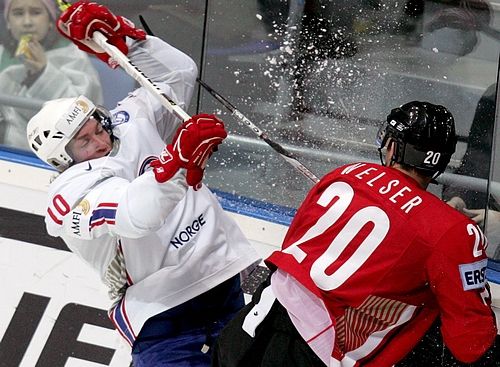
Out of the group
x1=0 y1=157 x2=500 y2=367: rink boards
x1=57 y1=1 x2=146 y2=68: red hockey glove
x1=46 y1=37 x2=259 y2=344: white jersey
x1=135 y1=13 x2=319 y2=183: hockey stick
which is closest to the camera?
x1=46 y1=37 x2=259 y2=344: white jersey

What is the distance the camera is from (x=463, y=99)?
3.16 meters

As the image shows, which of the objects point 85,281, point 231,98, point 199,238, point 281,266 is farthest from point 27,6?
point 281,266

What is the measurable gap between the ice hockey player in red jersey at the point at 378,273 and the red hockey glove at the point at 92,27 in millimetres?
849

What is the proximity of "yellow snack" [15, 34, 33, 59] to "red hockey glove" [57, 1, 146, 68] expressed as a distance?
1021 millimetres

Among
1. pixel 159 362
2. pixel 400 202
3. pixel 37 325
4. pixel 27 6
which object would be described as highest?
pixel 400 202

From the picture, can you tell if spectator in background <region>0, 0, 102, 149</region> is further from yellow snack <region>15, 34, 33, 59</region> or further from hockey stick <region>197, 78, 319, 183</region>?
hockey stick <region>197, 78, 319, 183</region>

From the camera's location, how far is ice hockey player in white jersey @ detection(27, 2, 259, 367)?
2.37 metres

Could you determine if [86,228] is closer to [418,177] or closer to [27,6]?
[418,177]

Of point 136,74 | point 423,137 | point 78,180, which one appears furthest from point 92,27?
point 423,137

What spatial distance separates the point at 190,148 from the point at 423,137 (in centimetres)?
51

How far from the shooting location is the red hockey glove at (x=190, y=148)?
214 centimetres

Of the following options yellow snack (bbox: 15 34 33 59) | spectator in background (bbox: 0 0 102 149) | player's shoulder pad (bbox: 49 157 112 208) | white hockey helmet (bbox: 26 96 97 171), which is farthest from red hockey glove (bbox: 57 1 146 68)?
yellow snack (bbox: 15 34 33 59)

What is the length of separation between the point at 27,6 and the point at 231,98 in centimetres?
95

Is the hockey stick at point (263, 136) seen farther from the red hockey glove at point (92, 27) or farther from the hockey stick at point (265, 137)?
the red hockey glove at point (92, 27)
